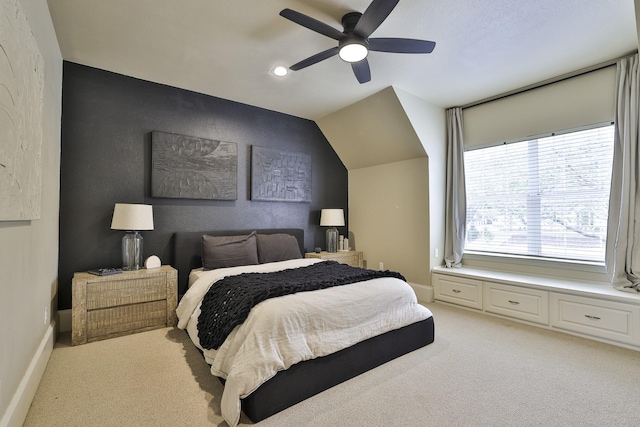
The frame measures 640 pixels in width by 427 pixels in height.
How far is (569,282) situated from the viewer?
128 inches

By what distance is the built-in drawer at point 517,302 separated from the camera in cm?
319

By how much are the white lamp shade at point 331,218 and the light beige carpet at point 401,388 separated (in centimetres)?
229

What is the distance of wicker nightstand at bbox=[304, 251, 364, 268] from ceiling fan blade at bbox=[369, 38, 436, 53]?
2847mm

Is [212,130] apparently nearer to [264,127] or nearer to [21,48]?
[264,127]

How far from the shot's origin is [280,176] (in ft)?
14.6

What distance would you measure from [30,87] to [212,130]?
220 centimetres

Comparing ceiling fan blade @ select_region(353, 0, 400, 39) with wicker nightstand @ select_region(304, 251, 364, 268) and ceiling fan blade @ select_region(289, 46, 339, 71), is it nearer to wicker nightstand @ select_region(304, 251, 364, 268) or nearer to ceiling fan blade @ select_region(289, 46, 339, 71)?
ceiling fan blade @ select_region(289, 46, 339, 71)

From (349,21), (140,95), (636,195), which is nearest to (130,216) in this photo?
(140,95)

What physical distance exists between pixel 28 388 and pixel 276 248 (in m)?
2.52

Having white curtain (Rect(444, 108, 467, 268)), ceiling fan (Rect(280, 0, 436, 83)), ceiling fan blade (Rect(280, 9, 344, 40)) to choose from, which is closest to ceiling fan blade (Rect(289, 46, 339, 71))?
ceiling fan (Rect(280, 0, 436, 83))

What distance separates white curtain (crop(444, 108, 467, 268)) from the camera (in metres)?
4.23

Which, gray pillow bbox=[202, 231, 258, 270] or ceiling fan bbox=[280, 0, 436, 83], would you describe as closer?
ceiling fan bbox=[280, 0, 436, 83]

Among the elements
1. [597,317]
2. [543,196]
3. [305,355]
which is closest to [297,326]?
[305,355]

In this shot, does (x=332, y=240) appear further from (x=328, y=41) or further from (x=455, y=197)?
(x=328, y=41)
